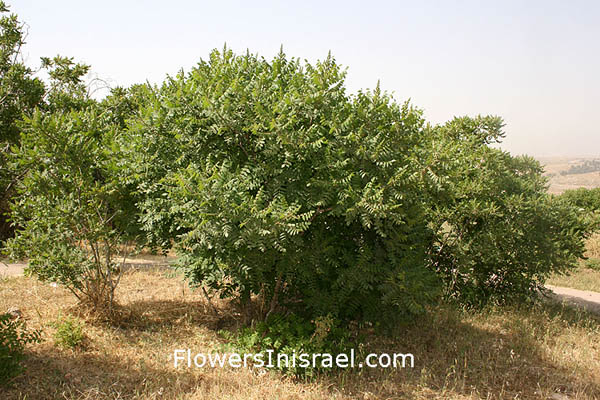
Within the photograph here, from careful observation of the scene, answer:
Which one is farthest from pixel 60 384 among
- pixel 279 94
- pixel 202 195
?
pixel 279 94

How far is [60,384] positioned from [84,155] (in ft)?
9.00

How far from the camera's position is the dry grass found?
4.34 m

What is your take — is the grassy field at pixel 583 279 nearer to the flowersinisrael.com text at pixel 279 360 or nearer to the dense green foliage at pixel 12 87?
the flowersinisrael.com text at pixel 279 360

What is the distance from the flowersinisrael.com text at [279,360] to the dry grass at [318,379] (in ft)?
0.42

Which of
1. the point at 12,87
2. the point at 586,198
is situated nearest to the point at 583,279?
the point at 586,198

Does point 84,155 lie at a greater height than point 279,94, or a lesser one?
lesser

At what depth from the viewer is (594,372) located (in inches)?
213

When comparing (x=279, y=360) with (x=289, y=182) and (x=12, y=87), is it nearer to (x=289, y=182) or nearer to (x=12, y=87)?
(x=289, y=182)

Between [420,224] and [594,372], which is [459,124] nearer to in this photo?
[420,224]

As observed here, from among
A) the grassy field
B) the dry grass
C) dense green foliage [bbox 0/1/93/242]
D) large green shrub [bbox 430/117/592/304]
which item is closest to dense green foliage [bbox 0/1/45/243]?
dense green foliage [bbox 0/1/93/242]

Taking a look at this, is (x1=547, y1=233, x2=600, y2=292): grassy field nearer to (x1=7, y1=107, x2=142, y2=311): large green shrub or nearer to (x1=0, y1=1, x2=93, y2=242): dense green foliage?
(x1=7, y1=107, x2=142, y2=311): large green shrub

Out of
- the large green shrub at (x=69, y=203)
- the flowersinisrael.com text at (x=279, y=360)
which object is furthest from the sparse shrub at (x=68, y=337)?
the flowersinisrael.com text at (x=279, y=360)

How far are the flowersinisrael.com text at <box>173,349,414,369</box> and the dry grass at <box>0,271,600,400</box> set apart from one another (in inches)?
5.0

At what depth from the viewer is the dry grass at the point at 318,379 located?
4.34m
